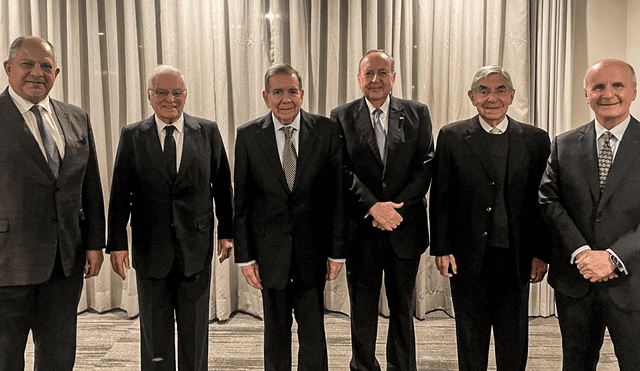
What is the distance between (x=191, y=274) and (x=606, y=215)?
6.14ft

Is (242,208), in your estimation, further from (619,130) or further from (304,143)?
(619,130)

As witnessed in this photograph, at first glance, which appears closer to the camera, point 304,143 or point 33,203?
point 33,203

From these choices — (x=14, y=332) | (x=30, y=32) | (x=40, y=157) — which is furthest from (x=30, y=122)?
(x=30, y=32)

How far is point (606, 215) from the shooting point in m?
2.06

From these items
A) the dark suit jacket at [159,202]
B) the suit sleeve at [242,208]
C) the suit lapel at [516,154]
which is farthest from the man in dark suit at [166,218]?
the suit lapel at [516,154]

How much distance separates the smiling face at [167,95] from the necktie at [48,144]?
481mm

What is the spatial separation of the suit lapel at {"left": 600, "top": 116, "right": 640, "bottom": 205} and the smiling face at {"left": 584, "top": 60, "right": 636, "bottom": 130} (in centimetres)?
13

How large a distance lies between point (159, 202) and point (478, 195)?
1522mm

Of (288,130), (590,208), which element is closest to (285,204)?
(288,130)

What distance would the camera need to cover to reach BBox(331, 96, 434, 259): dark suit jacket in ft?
8.05

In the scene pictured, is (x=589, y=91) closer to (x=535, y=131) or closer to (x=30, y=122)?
(x=535, y=131)

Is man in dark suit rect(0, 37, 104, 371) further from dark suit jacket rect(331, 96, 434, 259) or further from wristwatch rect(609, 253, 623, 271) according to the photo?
wristwatch rect(609, 253, 623, 271)

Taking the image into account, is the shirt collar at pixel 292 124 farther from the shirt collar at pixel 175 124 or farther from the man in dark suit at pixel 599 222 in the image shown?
the man in dark suit at pixel 599 222

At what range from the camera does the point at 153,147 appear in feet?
7.72
